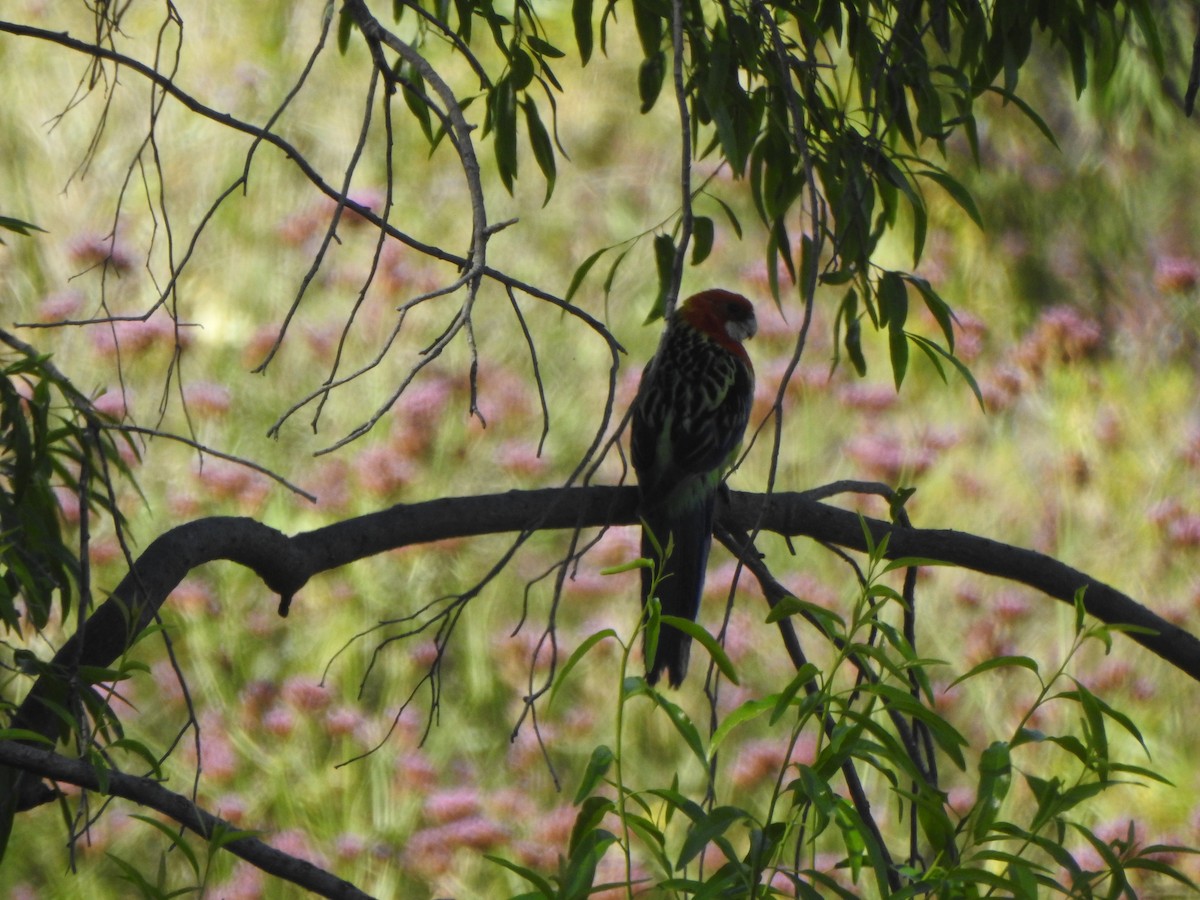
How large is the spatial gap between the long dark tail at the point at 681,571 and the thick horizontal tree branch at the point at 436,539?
94 millimetres

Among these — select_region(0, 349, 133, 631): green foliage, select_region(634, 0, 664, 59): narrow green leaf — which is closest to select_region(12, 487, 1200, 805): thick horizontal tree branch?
select_region(0, 349, 133, 631): green foliage

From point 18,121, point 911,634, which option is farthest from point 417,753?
point 18,121

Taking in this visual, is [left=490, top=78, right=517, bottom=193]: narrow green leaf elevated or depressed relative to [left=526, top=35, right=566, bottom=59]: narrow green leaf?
elevated

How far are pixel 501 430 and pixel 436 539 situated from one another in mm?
2928

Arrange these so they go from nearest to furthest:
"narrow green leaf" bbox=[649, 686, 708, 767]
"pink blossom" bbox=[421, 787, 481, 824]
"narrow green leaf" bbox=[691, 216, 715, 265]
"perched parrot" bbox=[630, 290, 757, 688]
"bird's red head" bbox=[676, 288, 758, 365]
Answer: "narrow green leaf" bbox=[649, 686, 708, 767] < "narrow green leaf" bbox=[691, 216, 715, 265] < "perched parrot" bbox=[630, 290, 757, 688] < "bird's red head" bbox=[676, 288, 758, 365] < "pink blossom" bbox=[421, 787, 481, 824]

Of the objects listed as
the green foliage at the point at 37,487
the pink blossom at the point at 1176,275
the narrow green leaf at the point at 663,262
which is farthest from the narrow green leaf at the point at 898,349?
the pink blossom at the point at 1176,275

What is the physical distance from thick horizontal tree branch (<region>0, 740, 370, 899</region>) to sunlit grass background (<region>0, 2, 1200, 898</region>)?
2537 millimetres

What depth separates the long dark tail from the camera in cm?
281

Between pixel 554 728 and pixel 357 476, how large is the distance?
1.04 meters

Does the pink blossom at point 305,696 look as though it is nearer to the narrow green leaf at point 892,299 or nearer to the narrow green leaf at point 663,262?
the narrow green leaf at point 663,262

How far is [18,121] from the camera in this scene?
5.73 m

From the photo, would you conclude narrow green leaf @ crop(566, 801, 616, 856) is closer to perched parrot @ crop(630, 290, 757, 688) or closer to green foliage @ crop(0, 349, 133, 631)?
green foliage @ crop(0, 349, 133, 631)

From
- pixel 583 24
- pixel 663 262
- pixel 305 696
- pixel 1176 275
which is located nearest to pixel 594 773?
pixel 583 24

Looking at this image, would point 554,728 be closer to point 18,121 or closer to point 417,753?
point 417,753
